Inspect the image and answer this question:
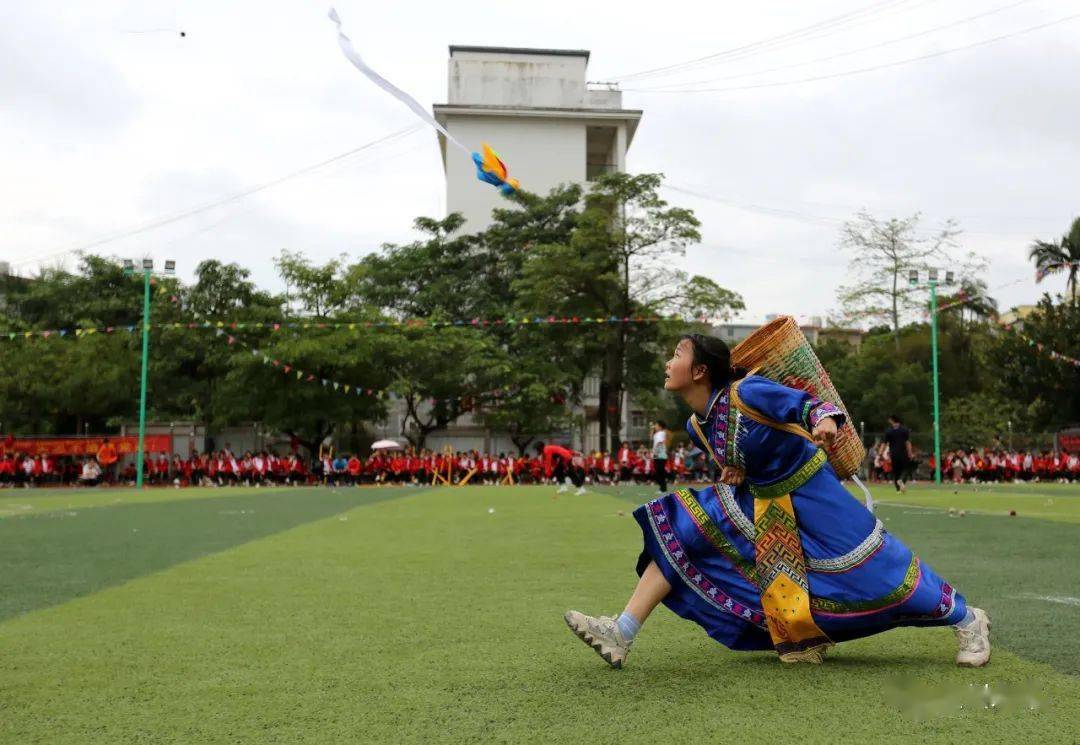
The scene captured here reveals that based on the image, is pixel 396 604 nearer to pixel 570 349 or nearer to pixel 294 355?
pixel 294 355

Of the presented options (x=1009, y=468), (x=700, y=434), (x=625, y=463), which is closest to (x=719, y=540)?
(x=700, y=434)

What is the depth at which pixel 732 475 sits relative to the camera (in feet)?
15.2

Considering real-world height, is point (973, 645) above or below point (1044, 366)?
below

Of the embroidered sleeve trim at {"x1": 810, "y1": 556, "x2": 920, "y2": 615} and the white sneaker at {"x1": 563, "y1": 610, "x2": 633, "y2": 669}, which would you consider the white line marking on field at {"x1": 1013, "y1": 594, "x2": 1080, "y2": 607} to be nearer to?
the embroidered sleeve trim at {"x1": 810, "y1": 556, "x2": 920, "y2": 615}

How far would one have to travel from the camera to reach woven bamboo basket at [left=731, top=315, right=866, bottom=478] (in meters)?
4.68

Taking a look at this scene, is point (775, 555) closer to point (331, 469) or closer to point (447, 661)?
point (447, 661)

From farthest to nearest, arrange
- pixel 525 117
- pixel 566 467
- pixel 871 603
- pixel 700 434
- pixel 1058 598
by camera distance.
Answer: pixel 525 117, pixel 566 467, pixel 1058 598, pixel 700 434, pixel 871 603

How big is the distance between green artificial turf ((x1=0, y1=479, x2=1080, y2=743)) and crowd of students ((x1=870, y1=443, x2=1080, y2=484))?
29.5m

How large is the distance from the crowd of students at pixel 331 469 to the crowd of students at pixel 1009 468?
8.34m

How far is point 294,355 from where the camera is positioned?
38531mm

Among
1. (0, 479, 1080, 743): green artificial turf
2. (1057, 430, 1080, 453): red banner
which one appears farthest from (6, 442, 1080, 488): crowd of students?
(0, 479, 1080, 743): green artificial turf

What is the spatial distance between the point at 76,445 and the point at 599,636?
3653 centimetres

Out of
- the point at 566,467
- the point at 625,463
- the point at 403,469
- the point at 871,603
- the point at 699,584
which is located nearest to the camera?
the point at 871,603

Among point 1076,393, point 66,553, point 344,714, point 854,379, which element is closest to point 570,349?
point 854,379
